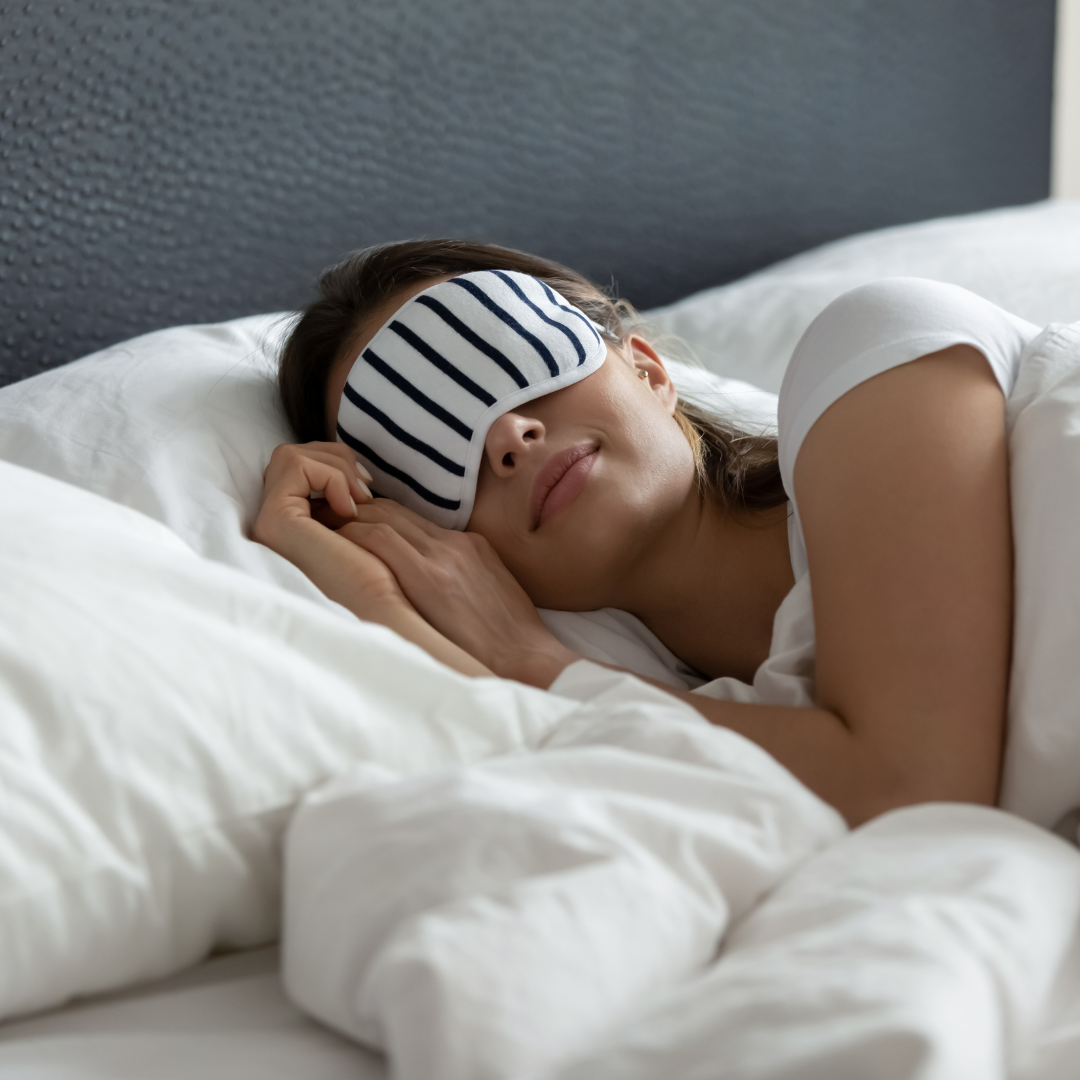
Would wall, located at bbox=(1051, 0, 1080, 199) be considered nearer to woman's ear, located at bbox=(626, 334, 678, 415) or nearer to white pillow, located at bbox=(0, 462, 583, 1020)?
woman's ear, located at bbox=(626, 334, 678, 415)

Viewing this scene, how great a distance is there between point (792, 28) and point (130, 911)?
76.5 inches

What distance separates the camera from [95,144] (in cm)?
122

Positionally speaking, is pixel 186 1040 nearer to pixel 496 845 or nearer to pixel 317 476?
pixel 496 845

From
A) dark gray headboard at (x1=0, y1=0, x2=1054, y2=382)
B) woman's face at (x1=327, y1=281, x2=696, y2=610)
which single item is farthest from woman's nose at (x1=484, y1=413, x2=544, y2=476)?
dark gray headboard at (x1=0, y1=0, x2=1054, y2=382)

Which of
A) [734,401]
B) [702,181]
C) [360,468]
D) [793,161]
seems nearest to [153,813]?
[360,468]

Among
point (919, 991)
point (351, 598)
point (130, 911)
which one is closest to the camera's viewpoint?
point (919, 991)

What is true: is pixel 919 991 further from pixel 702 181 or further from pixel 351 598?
pixel 702 181

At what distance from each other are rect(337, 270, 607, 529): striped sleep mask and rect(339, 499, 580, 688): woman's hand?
42 mm

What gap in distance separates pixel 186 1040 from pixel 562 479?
54 centimetres

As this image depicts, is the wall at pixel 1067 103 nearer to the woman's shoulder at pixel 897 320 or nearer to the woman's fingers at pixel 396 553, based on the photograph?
the woman's shoulder at pixel 897 320

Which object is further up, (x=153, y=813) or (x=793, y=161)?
(x=793, y=161)

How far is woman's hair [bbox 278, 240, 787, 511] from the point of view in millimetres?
1027

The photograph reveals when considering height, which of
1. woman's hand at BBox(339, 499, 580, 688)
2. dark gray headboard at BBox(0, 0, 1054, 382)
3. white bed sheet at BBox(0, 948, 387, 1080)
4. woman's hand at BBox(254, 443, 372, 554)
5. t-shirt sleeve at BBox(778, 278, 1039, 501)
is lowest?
white bed sheet at BBox(0, 948, 387, 1080)

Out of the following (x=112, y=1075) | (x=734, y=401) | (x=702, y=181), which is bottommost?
(x=112, y=1075)
